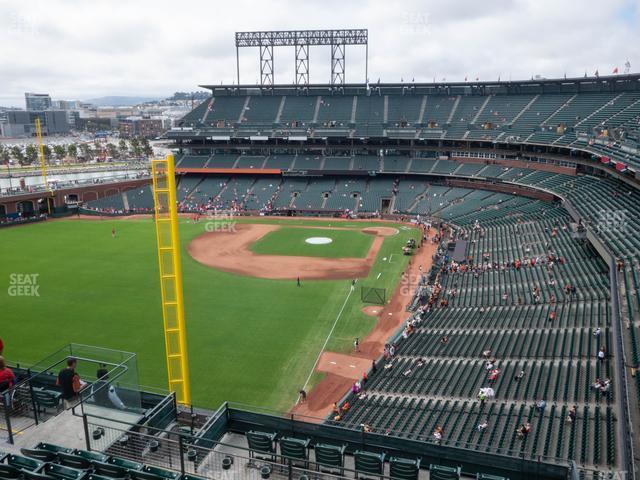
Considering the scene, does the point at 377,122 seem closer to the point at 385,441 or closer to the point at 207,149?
the point at 207,149

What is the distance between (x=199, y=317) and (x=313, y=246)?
2162cm

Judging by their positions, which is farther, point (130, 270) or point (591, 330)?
point (130, 270)

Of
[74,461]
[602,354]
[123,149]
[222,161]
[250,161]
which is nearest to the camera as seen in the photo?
[74,461]

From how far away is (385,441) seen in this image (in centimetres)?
1189

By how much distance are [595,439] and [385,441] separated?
8294mm

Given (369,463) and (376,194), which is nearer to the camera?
(369,463)

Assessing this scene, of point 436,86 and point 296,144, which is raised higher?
point 436,86

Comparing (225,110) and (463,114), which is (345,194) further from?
(225,110)

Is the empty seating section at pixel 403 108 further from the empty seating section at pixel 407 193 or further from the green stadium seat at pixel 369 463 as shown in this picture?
the green stadium seat at pixel 369 463

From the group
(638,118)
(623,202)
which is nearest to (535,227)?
(623,202)

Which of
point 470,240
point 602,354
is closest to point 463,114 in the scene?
point 470,240

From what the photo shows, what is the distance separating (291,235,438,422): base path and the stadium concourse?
0.42 ft

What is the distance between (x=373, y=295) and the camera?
37344 millimetres

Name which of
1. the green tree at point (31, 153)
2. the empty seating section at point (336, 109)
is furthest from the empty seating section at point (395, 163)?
the green tree at point (31, 153)
